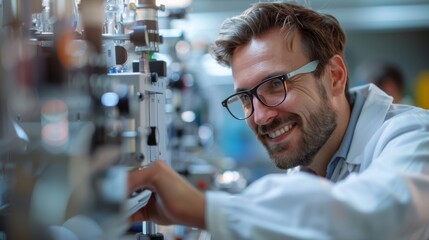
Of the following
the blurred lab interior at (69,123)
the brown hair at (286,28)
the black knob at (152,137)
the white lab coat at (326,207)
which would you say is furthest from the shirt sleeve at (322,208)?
the brown hair at (286,28)

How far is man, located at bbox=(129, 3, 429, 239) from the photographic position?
39.2 inches

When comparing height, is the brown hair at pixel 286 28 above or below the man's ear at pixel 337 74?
above

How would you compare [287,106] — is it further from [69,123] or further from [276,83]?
[69,123]

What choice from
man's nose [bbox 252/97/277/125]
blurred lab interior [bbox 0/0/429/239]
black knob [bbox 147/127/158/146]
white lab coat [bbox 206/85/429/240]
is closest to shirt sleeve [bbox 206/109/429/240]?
white lab coat [bbox 206/85/429/240]

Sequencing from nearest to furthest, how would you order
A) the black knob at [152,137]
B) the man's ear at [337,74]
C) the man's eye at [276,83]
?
1. the black knob at [152,137]
2. the man's eye at [276,83]
3. the man's ear at [337,74]

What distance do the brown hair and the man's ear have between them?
0.03 meters

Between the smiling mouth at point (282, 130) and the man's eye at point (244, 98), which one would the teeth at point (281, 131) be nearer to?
the smiling mouth at point (282, 130)

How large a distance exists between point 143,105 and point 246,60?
51cm

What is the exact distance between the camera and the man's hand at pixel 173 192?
109 cm

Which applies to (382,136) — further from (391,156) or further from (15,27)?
(15,27)

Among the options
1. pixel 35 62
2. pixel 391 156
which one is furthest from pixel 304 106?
pixel 35 62

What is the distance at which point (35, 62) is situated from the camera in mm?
946

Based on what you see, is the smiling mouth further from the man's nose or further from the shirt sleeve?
the shirt sleeve

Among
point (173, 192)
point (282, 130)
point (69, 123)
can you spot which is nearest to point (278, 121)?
point (282, 130)
